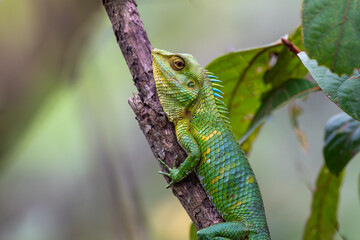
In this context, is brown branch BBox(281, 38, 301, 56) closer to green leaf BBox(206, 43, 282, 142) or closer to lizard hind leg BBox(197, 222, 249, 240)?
green leaf BBox(206, 43, 282, 142)

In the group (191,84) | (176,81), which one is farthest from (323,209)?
(176,81)

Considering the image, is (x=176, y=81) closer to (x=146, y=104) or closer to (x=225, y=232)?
(x=146, y=104)

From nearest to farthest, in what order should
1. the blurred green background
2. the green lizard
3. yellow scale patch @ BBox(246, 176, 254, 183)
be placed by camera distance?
the green lizard < yellow scale patch @ BBox(246, 176, 254, 183) < the blurred green background

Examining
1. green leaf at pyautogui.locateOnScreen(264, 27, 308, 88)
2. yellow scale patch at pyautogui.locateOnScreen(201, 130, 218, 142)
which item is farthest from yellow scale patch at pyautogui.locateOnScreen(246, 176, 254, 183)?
green leaf at pyautogui.locateOnScreen(264, 27, 308, 88)

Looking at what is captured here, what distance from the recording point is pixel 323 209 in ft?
11.8

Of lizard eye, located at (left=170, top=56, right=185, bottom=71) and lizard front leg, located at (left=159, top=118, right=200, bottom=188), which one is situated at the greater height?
lizard eye, located at (left=170, top=56, right=185, bottom=71)

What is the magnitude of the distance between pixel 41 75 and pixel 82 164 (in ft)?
9.02

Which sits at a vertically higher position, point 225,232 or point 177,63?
point 177,63

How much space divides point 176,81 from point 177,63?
0.16 metres

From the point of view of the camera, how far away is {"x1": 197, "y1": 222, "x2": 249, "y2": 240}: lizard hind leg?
254cm

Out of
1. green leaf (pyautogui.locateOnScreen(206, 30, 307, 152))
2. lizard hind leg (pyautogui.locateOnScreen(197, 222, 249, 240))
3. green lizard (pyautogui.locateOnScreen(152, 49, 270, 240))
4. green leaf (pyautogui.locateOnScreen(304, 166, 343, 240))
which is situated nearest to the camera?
lizard hind leg (pyautogui.locateOnScreen(197, 222, 249, 240))

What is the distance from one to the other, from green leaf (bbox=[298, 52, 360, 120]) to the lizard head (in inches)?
40.7

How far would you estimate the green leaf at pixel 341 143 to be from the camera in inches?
124

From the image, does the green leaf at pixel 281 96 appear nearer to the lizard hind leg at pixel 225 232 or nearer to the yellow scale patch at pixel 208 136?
the yellow scale patch at pixel 208 136
